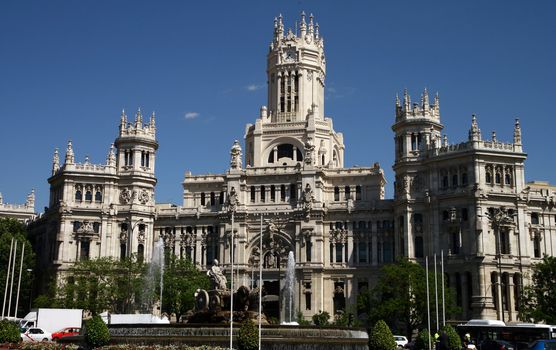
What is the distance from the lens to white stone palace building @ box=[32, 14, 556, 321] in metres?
98.5

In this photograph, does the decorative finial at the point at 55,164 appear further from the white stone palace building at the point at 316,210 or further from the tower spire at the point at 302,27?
the tower spire at the point at 302,27

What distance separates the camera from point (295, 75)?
415ft

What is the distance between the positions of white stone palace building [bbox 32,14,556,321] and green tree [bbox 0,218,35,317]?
11.5 feet

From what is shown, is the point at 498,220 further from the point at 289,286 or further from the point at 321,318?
the point at 289,286

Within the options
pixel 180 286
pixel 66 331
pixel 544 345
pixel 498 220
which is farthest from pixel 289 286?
pixel 544 345

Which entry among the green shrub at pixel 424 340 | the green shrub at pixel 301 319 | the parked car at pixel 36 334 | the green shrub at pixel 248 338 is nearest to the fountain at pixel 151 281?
the green shrub at pixel 301 319

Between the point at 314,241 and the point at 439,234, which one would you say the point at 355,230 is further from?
the point at 439,234

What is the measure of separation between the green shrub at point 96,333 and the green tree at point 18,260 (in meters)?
62.1

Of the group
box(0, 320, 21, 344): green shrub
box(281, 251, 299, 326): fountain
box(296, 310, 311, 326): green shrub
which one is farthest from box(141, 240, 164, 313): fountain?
→ box(0, 320, 21, 344): green shrub

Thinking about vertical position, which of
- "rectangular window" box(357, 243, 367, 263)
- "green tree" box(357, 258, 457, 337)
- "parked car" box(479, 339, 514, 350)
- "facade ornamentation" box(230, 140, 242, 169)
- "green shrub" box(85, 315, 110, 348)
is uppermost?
"facade ornamentation" box(230, 140, 242, 169)

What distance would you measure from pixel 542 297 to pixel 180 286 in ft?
146

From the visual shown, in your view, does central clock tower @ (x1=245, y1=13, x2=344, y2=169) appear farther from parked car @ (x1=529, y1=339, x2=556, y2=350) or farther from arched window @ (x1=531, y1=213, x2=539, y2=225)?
parked car @ (x1=529, y1=339, x2=556, y2=350)

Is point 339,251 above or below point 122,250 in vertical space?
below

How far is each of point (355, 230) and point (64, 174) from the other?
4406 cm
